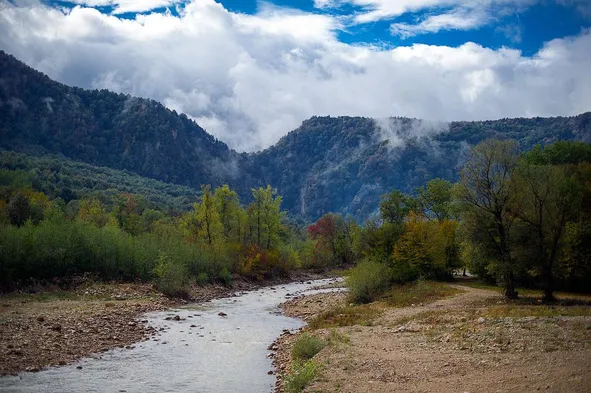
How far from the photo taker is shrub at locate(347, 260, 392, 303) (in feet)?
162

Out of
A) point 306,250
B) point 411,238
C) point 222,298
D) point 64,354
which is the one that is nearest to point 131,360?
point 64,354

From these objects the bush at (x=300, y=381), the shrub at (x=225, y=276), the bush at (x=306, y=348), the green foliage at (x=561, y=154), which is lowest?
the shrub at (x=225, y=276)

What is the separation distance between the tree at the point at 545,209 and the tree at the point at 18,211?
2702 inches

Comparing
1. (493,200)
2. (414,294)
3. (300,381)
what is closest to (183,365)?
(300,381)

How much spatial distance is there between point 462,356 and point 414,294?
28.9m

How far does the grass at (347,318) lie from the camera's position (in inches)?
1353

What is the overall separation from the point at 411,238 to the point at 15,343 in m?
48.6

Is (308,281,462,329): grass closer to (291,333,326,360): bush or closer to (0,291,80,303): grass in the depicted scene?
(291,333,326,360): bush

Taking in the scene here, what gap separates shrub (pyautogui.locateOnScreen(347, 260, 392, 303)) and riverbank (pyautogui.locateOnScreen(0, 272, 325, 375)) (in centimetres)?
1888

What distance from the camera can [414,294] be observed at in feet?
158

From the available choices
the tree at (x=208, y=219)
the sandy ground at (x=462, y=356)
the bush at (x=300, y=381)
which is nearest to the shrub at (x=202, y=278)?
the tree at (x=208, y=219)

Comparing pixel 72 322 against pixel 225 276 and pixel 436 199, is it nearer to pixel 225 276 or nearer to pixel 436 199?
pixel 225 276

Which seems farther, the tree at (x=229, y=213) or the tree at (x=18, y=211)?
the tree at (x=229, y=213)

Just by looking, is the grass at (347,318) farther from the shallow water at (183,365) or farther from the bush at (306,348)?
the bush at (306,348)
